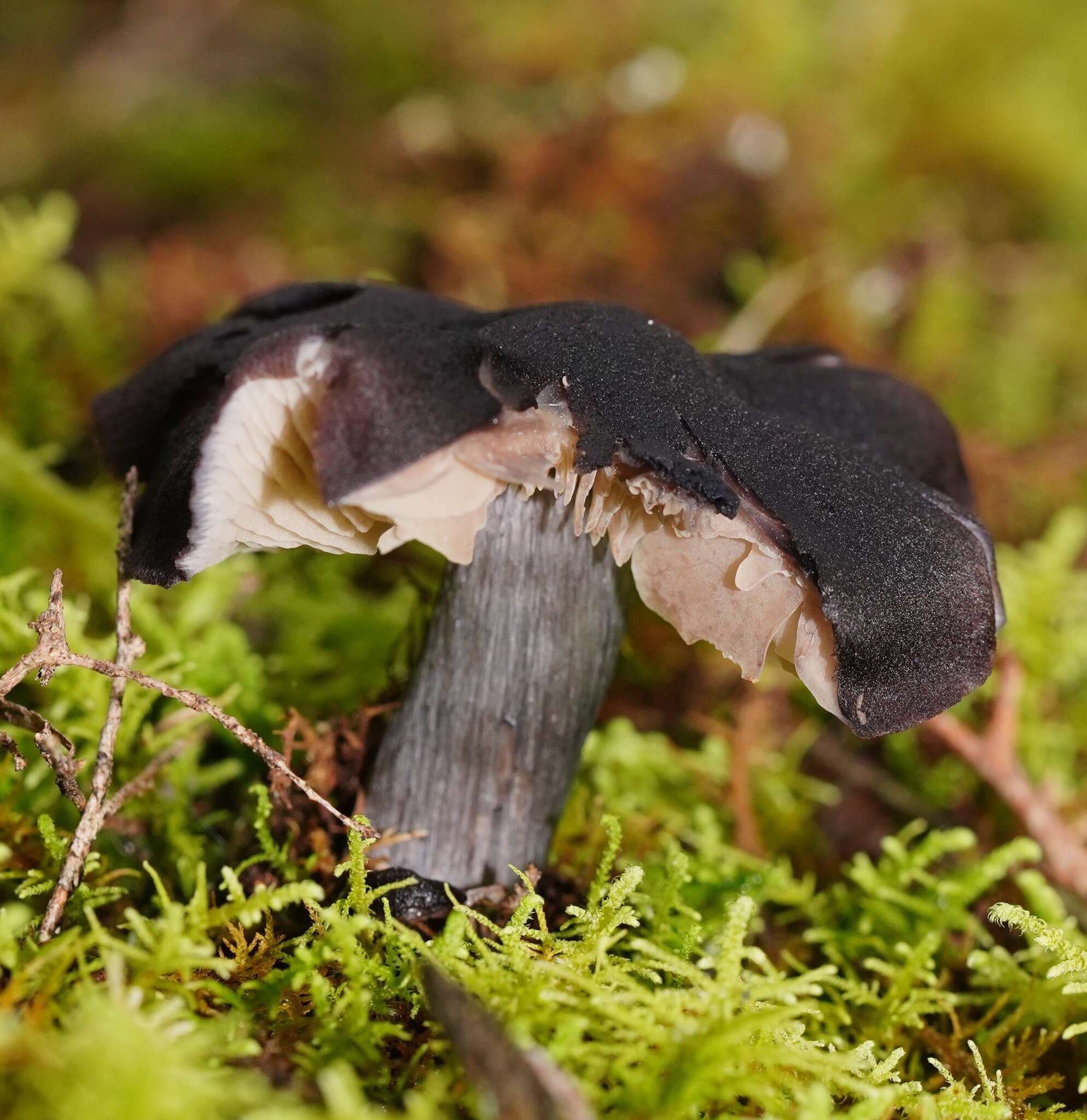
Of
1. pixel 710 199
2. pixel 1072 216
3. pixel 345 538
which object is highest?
pixel 1072 216

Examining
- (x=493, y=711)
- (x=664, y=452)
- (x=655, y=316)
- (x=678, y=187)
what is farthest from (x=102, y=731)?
(x=678, y=187)

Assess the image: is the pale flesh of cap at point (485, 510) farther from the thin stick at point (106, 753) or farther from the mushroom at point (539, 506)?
the thin stick at point (106, 753)

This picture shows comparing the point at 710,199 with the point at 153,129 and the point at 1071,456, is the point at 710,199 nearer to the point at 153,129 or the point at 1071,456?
the point at 1071,456

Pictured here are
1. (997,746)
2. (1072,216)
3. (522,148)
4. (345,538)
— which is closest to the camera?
(345,538)

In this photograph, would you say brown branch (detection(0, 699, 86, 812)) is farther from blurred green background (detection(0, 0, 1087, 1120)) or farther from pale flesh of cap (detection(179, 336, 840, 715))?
pale flesh of cap (detection(179, 336, 840, 715))

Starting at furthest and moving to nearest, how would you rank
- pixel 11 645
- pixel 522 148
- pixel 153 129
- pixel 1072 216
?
pixel 153 129 → pixel 1072 216 → pixel 522 148 → pixel 11 645

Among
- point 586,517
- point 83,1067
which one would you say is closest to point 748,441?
point 586,517

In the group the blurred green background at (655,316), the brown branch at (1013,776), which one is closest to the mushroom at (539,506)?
the blurred green background at (655,316)
